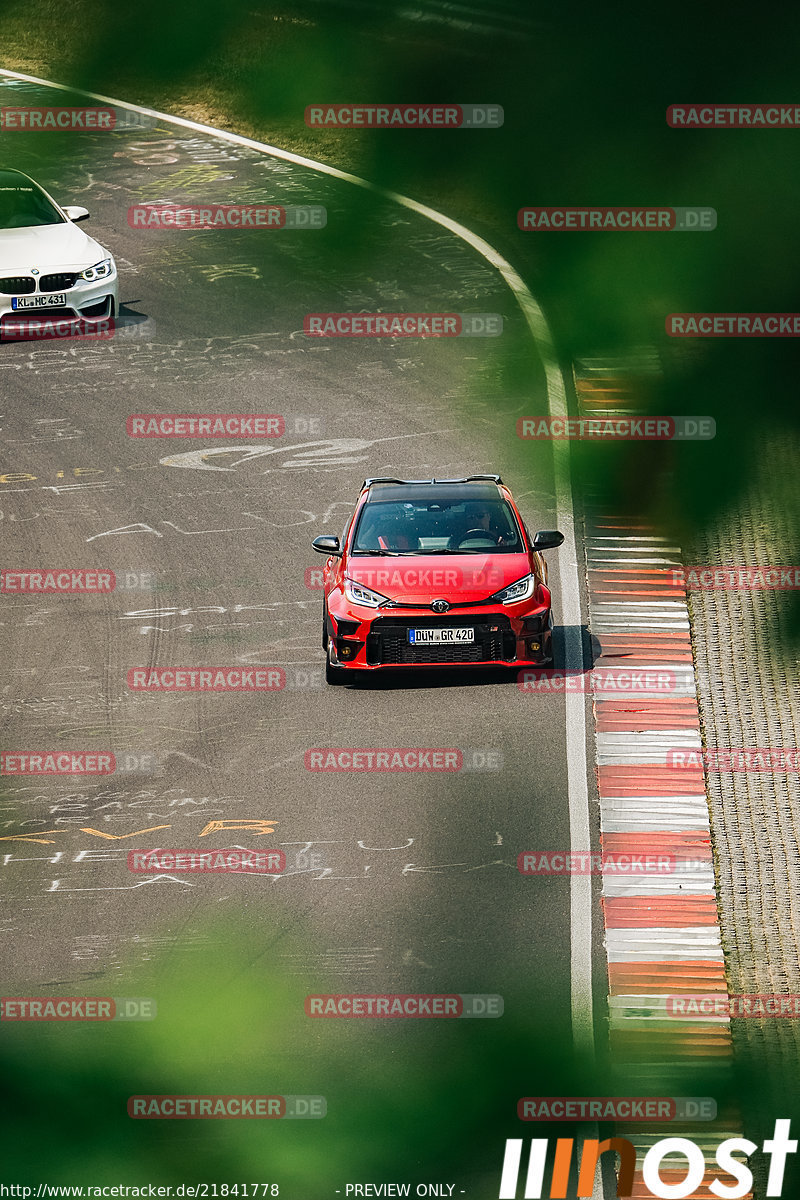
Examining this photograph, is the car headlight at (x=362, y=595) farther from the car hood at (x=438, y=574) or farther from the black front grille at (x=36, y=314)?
the black front grille at (x=36, y=314)

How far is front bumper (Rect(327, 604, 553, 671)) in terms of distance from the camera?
13695 mm

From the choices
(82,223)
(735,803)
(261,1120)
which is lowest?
(735,803)

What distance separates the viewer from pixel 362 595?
1397cm

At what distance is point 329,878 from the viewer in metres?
11.9

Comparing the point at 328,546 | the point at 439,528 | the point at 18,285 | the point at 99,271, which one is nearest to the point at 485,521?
the point at 439,528

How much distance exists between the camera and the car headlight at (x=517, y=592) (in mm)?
13797

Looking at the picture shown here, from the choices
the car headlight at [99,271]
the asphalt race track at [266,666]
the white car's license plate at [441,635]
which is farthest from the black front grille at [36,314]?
the white car's license plate at [441,635]

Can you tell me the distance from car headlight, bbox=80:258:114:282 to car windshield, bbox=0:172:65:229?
1020mm

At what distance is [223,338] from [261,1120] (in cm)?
1628

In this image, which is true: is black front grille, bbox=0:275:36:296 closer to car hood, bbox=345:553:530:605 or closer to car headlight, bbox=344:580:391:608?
car hood, bbox=345:553:530:605

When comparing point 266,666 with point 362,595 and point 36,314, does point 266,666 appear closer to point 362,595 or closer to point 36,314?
point 362,595

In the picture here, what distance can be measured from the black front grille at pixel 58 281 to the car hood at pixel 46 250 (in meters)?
0.09

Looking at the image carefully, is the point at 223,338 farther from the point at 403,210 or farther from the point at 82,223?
the point at 403,210

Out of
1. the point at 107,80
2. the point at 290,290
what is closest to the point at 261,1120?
the point at 107,80
